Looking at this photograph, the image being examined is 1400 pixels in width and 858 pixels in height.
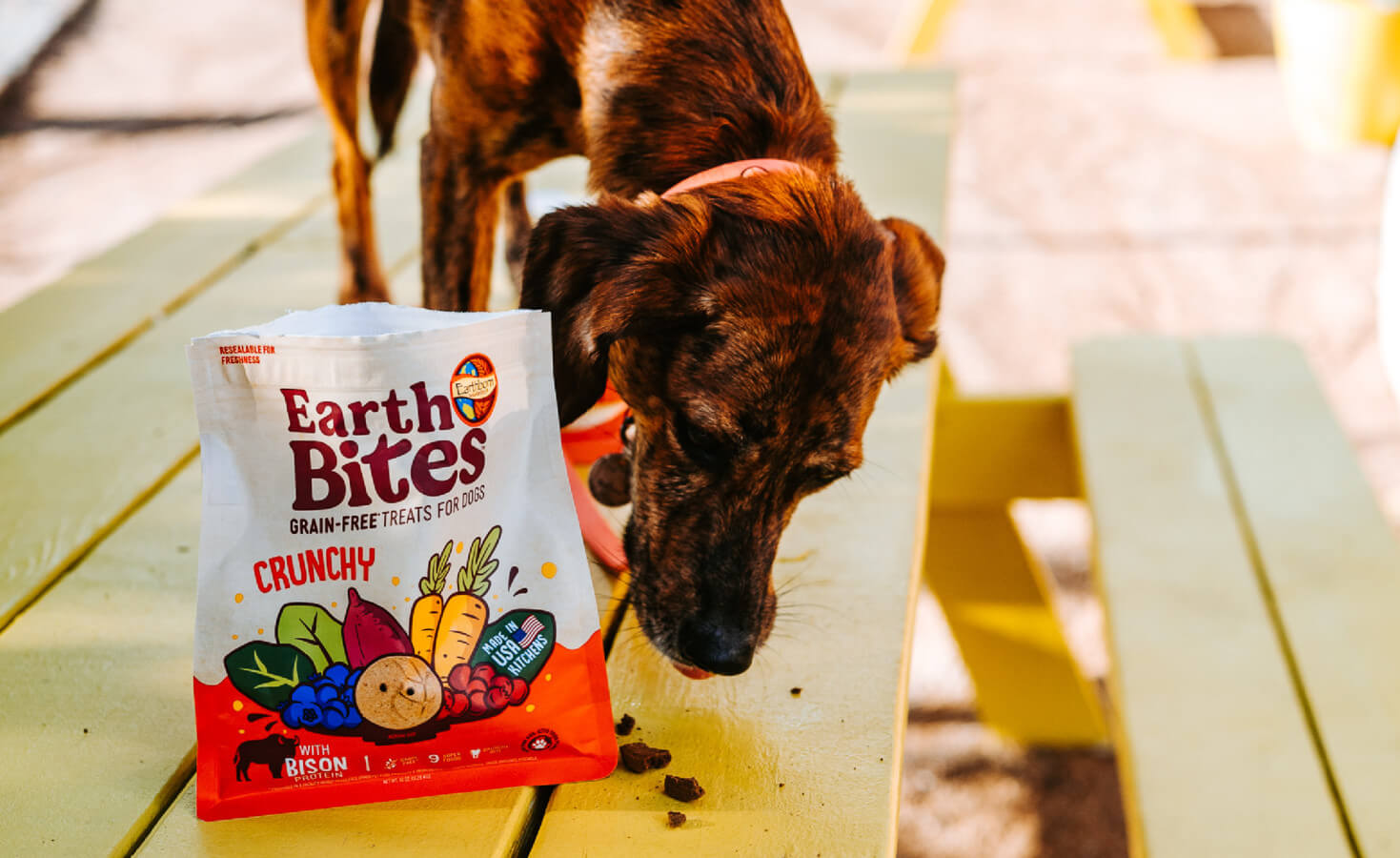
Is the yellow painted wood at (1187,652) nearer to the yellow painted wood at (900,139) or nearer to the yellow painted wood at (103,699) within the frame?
the yellow painted wood at (900,139)

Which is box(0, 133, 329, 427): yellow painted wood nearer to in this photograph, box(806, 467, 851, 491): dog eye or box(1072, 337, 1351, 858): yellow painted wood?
box(806, 467, 851, 491): dog eye

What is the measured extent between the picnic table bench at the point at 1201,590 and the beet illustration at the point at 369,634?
0.83m

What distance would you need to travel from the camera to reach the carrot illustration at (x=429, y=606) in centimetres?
99

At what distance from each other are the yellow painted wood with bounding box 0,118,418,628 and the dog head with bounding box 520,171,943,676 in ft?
2.23

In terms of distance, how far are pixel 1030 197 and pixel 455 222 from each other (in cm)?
329

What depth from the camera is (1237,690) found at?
1.46m

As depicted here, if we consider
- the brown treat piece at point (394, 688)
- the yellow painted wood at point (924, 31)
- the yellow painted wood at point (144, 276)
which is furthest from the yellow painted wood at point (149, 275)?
the yellow painted wood at point (924, 31)

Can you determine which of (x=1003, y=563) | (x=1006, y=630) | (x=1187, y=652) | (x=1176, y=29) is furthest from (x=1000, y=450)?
(x=1176, y=29)

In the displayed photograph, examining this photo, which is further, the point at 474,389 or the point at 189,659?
the point at 189,659

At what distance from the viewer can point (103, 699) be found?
1.17m

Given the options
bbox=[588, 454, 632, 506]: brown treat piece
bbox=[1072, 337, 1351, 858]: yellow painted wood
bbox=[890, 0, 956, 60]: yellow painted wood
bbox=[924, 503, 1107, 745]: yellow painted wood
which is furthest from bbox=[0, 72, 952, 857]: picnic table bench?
bbox=[890, 0, 956, 60]: yellow painted wood

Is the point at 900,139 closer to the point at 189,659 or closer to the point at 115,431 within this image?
the point at 115,431

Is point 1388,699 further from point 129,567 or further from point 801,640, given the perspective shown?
point 129,567

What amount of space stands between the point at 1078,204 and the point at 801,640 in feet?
11.6
